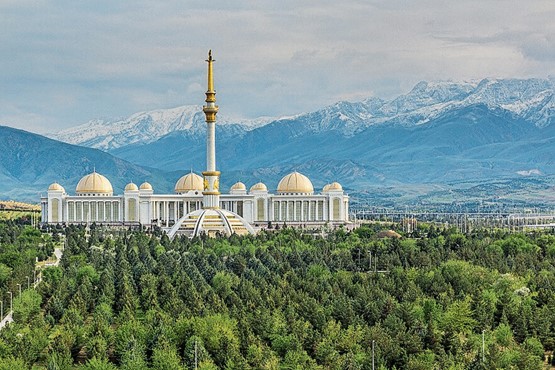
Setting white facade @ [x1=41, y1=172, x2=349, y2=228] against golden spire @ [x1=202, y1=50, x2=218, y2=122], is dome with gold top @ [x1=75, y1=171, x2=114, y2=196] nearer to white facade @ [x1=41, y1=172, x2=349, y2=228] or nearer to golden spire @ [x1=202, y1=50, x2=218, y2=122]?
white facade @ [x1=41, y1=172, x2=349, y2=228]

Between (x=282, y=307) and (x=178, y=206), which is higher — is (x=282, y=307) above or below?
below

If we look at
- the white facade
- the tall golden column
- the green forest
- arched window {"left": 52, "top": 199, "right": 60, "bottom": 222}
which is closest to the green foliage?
the green forest

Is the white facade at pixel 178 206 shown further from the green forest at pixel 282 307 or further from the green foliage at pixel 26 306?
the green foliage at pixel 26 306

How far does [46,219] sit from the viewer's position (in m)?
130

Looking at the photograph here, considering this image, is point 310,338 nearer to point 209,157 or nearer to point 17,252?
point 17,252

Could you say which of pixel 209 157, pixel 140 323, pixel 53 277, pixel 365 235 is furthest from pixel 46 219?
pixel 140 323

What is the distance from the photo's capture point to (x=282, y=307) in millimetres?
62844

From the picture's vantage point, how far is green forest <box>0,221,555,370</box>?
51.3 metres

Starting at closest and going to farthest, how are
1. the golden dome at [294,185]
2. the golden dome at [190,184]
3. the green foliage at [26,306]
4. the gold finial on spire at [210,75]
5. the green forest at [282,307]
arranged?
1. the green forest at [282,307]
2. the green foliage at [26,306]
3. the gold finial on spire at [210,75]
4. the golden dome at [190,184]
5. the golden dome at [294,185]

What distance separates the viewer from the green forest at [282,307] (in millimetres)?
51312

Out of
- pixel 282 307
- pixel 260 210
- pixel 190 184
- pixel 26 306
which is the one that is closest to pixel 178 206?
pixel 190 184

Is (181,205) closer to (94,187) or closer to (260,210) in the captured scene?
(260,210)

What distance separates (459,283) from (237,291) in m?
13.0

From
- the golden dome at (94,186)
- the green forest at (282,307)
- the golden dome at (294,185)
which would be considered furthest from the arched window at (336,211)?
the green forest at (282,307)
